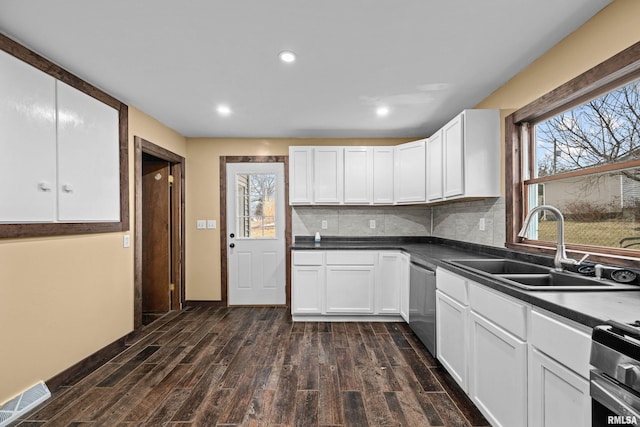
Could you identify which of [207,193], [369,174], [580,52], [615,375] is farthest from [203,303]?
[580,52]

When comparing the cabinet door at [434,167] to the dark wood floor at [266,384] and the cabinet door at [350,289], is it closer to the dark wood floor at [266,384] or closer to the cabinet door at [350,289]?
the cabinet door at [350,289]

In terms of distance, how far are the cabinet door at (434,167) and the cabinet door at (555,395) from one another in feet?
6.79

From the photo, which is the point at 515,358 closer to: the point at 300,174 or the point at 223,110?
the point at 300,174

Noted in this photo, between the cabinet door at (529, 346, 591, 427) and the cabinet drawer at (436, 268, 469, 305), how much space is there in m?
0.65

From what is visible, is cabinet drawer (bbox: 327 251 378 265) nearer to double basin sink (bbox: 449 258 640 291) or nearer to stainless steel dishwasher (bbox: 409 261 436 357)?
stainless steel dishwasher (bbox: 409 261 436 357)

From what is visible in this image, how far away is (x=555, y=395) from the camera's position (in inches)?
48.4

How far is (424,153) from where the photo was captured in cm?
357

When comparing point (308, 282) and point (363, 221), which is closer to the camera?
point (308, 282)

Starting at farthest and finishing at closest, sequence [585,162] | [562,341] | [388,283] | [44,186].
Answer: [388,283], [44,186], [585,162], [562,341]

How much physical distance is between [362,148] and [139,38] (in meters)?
2.70

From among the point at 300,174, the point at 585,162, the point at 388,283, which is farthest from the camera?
the point at 300,174

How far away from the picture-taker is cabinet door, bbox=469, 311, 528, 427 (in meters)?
1.43

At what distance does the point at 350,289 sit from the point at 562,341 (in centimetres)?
251

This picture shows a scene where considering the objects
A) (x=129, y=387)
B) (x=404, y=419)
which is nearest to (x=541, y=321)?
(x=404, y=419)
